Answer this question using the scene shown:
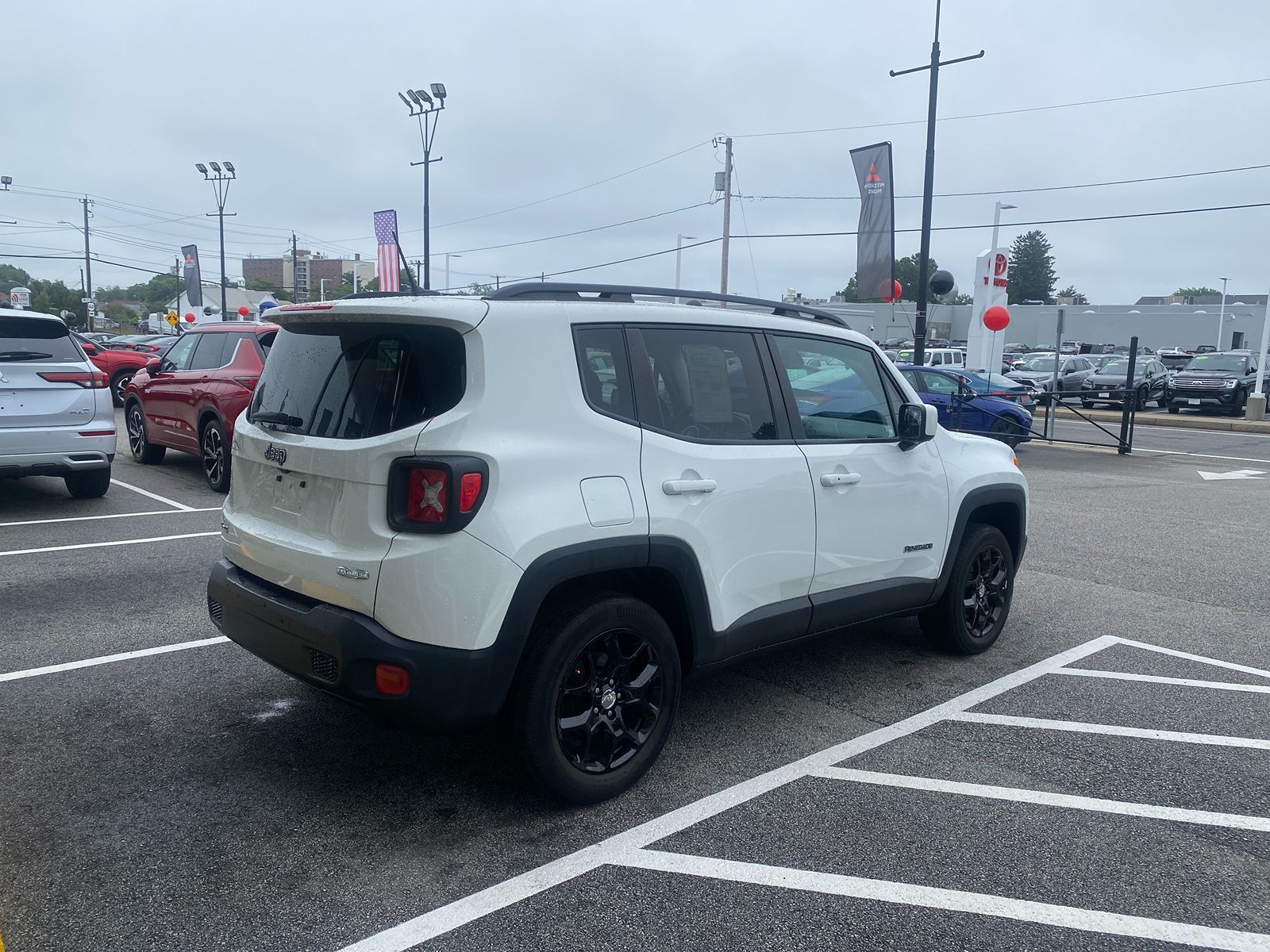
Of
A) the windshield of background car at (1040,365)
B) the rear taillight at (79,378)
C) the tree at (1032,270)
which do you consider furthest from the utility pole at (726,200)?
the tree at (1032,270)

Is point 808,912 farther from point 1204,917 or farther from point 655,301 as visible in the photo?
point 655,301

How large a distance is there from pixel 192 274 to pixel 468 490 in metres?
47.7

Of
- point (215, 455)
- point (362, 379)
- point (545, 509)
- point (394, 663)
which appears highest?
point (362, 379)

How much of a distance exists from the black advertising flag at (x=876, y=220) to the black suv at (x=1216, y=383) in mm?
11987

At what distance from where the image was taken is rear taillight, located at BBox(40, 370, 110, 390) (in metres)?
8.59

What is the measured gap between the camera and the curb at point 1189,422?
23984mm

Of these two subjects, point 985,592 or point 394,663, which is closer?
point 394,663

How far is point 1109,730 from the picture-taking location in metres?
4.50

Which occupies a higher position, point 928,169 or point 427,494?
point 928,169

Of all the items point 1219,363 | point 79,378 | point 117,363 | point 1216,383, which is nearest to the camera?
point 79,378

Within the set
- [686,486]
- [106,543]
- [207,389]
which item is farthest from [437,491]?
[207,389]

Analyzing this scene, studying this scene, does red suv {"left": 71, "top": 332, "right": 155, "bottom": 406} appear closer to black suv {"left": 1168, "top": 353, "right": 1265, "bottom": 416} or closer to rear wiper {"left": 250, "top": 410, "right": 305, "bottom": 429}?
rear wiper {"left": 250, "top": 410, "right": 305, "bottom": 429}

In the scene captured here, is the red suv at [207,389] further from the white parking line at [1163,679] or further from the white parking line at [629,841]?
the white parking line at [1163,679]

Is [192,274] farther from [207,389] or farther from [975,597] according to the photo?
[975,597]
